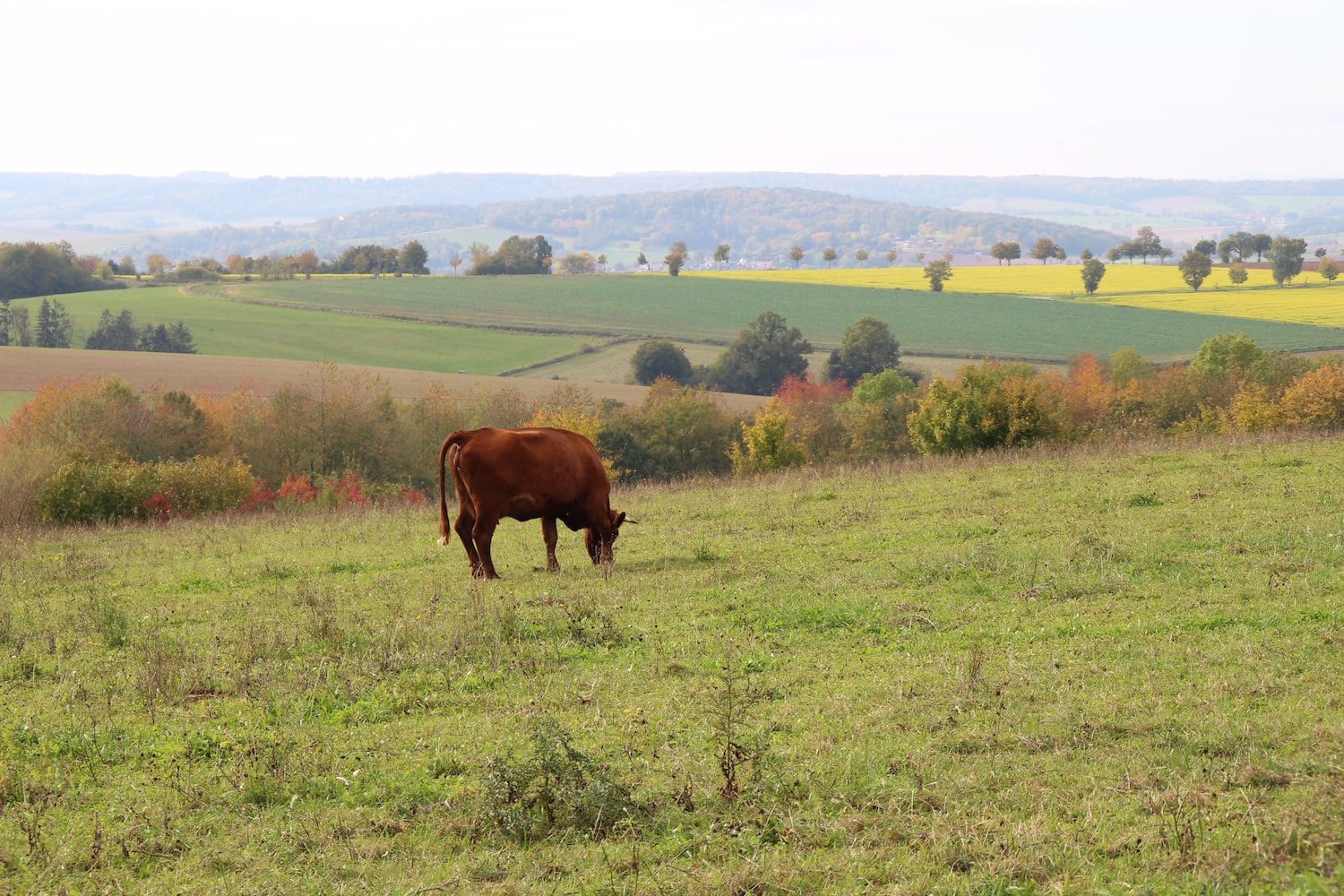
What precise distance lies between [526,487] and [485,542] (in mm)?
1021

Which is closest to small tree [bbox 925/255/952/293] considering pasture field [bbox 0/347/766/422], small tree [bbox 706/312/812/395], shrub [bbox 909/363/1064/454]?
small tree [bbox 706/312/812/395]

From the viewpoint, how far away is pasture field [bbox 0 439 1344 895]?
6.63 m

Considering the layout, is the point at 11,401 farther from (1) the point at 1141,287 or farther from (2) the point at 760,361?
(1) the point at 1141,287

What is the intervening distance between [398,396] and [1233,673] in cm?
7050

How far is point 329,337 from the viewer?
104938 mm

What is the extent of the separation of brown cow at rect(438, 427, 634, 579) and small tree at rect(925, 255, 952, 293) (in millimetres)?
137647

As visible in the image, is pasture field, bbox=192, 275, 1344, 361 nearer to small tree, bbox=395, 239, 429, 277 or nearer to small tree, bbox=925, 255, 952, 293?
small tree, bbox=925, 255, 952, 293

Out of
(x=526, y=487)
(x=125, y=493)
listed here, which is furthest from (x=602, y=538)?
(x=125, y=493)

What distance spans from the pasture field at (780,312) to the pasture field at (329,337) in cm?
567

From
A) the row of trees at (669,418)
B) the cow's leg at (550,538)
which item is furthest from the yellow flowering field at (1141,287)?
the cow's leg at (550,538)

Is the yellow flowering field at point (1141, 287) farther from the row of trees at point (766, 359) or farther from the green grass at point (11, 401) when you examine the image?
the green grass at point (11, 401)

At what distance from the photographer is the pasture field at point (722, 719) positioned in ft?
21.7

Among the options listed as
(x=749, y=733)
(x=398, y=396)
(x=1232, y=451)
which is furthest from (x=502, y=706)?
(x=398, y=396)

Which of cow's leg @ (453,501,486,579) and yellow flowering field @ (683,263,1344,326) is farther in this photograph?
yellow flowering field @ (683,263,1344,326)
